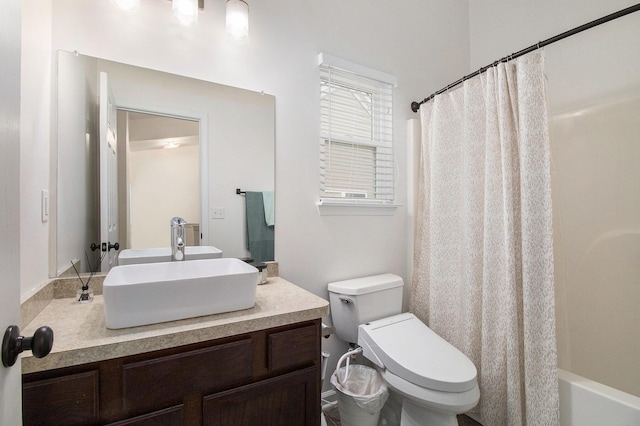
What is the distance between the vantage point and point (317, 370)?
111 cm

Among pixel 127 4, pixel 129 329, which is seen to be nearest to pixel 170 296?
pixel 129 329

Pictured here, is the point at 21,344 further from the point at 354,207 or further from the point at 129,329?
the point at 354,207

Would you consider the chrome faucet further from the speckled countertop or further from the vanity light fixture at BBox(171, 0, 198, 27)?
the vanity light fixture at BBox(171, 0, 198, 27)

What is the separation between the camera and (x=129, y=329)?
2.83ft

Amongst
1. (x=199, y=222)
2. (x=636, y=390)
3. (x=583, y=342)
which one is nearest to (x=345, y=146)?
(x=199, y=222)

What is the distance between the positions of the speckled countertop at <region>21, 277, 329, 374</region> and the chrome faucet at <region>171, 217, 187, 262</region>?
1.02 feet

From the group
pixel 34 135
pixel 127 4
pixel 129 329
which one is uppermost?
pixel 127 4

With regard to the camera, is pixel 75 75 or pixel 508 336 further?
pixel 508 336

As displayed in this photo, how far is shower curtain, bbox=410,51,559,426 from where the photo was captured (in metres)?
1.28

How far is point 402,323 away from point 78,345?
4.66 ft

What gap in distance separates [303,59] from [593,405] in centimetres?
210

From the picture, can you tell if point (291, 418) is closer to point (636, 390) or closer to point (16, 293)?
point (16, 293)

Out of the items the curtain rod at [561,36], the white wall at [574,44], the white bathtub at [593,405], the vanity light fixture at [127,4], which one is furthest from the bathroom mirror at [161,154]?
the white wall at [574,44]

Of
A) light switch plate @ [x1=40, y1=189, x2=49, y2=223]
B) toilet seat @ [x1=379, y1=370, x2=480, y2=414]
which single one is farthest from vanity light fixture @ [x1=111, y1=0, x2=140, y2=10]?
toilet seat @ [x1=379, y1=370, x2=480, y2=414]
